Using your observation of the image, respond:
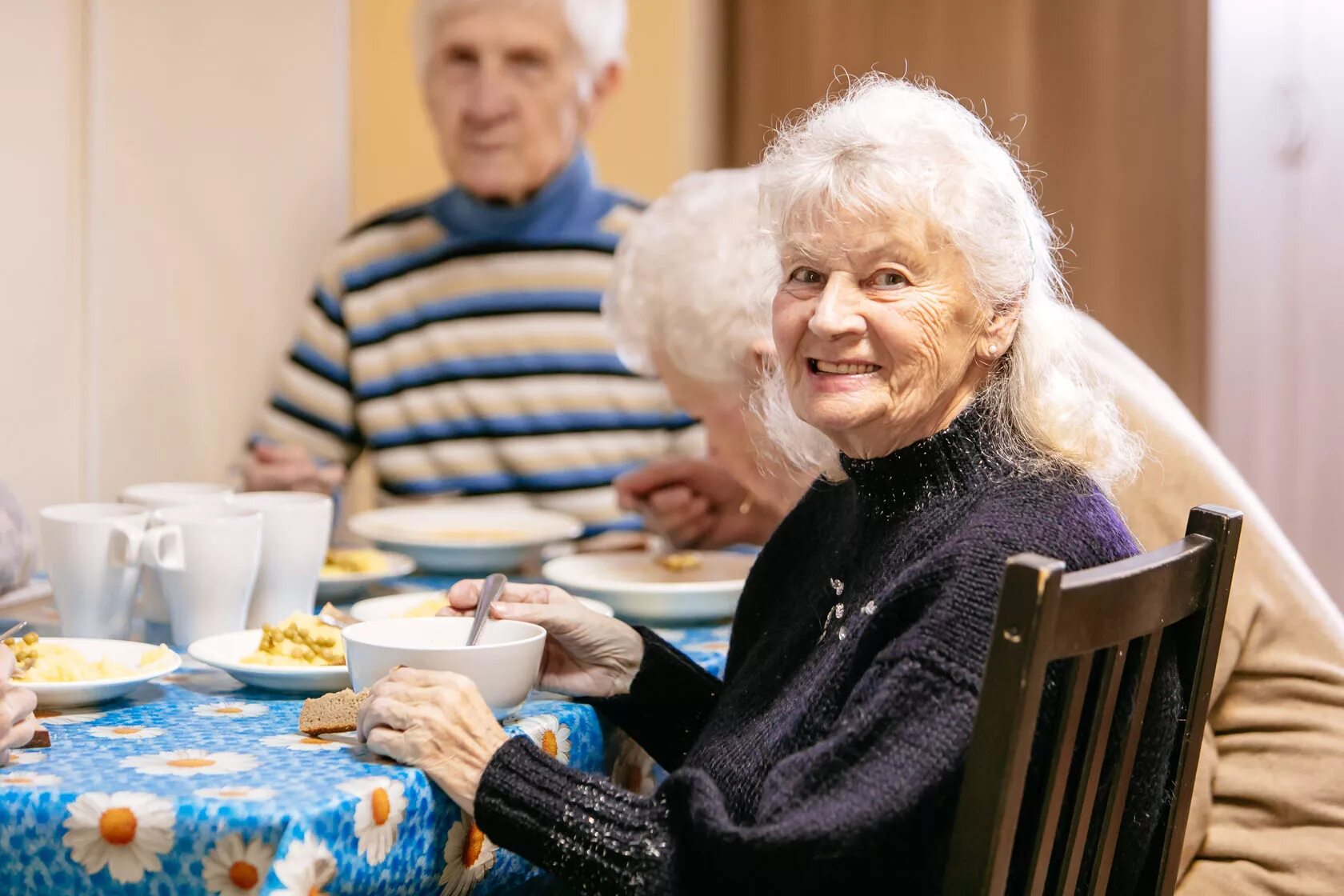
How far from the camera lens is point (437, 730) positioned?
1.08m

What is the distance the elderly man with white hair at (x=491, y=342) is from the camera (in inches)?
104

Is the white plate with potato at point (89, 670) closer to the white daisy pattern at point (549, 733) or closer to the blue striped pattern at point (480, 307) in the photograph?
the white daisy pattern at point (549, 733)

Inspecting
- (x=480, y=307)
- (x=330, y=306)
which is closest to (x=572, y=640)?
(x=480, y=307)

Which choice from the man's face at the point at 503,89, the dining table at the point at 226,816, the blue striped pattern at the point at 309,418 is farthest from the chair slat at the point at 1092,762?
the blue striped pattern at the point at 309,418

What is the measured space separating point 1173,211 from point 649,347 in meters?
1.45

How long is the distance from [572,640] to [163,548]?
42cm

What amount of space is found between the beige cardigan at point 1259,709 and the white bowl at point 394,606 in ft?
1.85

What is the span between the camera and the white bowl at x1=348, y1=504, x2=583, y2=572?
74.4 inches

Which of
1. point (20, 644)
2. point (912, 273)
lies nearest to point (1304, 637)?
point (912, 273)

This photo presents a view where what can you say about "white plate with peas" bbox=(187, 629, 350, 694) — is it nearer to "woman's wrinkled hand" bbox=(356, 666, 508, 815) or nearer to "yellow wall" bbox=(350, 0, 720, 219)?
"woman's wrinkled hand" bbox=(356, 666, 508, 815)

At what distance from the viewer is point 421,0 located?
265 centimetres

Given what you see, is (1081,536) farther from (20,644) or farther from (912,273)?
(20,644)

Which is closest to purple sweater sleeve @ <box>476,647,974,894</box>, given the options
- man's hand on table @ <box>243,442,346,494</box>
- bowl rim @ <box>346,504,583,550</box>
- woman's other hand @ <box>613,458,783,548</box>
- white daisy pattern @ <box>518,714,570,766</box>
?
white daisy pattern @ <box>518,714,570,766</box>

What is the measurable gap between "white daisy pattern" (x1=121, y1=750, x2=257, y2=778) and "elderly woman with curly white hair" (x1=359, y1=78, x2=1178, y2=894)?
0.32ft
